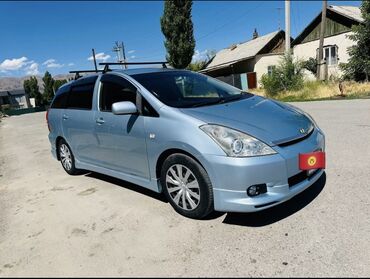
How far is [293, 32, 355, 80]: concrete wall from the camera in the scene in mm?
26250

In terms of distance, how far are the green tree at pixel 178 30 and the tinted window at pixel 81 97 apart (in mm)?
29284

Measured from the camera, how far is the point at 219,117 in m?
3.70

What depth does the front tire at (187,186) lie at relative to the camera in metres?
3.60

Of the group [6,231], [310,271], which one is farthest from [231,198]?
[6,231]

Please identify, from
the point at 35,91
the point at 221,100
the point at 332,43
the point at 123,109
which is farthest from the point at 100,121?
A: the point at 35,91

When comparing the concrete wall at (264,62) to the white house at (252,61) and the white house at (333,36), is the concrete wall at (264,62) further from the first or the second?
the white house at (333,36)

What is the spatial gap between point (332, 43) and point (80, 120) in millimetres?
26907

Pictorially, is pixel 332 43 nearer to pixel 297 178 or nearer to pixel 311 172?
pixel 311 172

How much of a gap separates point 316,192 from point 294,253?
145 centimetres

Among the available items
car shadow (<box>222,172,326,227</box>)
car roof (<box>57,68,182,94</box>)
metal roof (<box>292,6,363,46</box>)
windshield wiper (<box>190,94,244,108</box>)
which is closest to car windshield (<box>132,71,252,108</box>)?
windshield wiper (<box>190,94,244,108</box>)

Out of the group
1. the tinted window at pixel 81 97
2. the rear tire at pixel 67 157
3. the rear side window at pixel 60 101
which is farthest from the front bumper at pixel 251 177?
the rear side window at pixel 60 101

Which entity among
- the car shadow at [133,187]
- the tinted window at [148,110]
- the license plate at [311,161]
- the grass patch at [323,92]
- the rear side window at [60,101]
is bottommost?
the car shadow at [133,187]

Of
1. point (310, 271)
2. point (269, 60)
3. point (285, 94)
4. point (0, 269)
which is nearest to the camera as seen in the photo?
point (310, 271)

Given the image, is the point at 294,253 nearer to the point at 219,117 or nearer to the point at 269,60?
the point at 219,117
